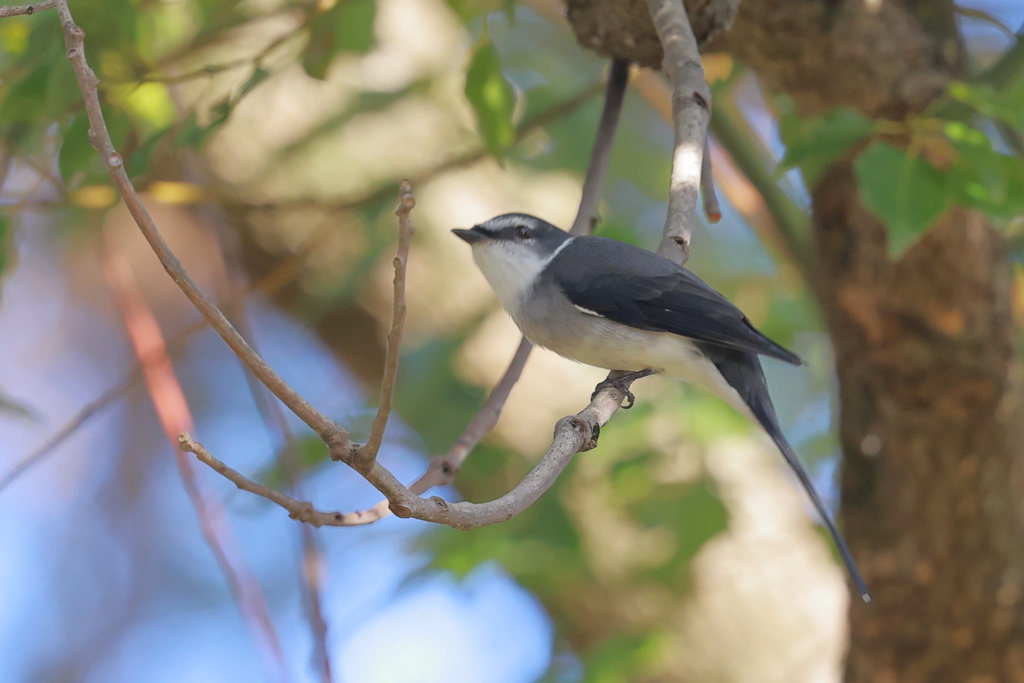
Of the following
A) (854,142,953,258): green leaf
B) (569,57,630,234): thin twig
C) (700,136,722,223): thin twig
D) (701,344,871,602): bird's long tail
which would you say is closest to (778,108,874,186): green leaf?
(854,142,953,258): green leaf

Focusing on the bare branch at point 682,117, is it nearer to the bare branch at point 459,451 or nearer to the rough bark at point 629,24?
the rough bark at point 629,24

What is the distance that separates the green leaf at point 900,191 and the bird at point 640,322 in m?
0.46

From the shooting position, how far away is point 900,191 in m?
Answer: 2.48

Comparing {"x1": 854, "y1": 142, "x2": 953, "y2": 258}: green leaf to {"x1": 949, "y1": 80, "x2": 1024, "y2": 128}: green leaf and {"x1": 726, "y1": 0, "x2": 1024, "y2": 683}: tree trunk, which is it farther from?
Result: {"x1": 726, "y1": 0, "x2": 1024, "y2": 683}: tree trunk

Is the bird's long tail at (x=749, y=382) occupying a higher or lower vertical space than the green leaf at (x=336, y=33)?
lower

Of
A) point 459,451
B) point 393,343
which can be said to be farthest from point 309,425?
point 459,451

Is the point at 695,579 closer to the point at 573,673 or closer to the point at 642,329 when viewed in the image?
the point at 573,673

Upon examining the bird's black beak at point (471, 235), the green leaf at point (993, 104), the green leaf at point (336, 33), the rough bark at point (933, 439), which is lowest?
the rough bark at point (933, 439)

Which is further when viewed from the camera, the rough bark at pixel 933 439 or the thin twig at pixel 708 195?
the rough bark at pixel 933 439

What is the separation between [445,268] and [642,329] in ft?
5.46

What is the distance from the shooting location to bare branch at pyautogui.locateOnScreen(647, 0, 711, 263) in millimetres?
2262

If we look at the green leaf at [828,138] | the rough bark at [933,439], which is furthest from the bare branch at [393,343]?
the rough bark at [933,439]

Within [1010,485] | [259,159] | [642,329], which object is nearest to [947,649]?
[1010,485]

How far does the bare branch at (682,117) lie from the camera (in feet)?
7.42
